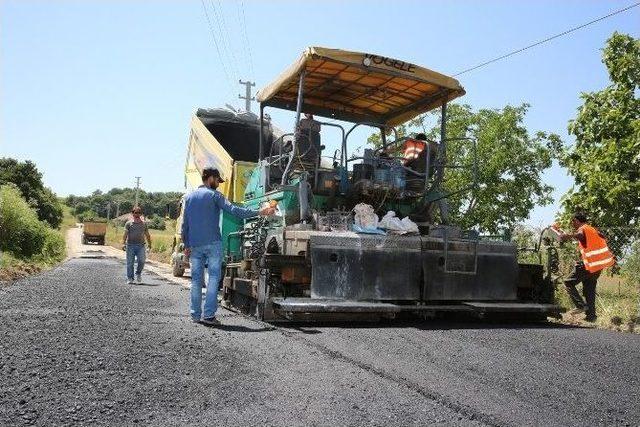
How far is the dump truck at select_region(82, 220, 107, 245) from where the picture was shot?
146 feet

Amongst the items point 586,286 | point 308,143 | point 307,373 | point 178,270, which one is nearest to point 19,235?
point 178,270

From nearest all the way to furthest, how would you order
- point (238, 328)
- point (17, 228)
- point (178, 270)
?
point (238, 328) → point (178, 270) → point (17, 228)

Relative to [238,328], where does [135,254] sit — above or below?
above

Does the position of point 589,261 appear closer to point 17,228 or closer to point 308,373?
point 308,373

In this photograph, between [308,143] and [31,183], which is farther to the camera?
[31,183]

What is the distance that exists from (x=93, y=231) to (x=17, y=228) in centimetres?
2944

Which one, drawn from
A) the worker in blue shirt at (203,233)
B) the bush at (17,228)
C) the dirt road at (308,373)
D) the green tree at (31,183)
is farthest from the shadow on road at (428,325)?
the green tree at (31,183)

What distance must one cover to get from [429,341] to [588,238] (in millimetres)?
3554

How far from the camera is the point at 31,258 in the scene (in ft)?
56.2

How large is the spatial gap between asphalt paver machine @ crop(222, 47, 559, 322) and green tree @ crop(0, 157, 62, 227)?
36.7 m

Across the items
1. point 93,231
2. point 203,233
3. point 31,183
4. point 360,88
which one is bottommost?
point 203,233

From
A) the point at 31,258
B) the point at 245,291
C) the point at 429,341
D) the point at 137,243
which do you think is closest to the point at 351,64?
the point at 245,291

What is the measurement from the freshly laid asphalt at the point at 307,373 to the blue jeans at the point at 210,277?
8.1 inches

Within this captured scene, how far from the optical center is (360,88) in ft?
23.7
